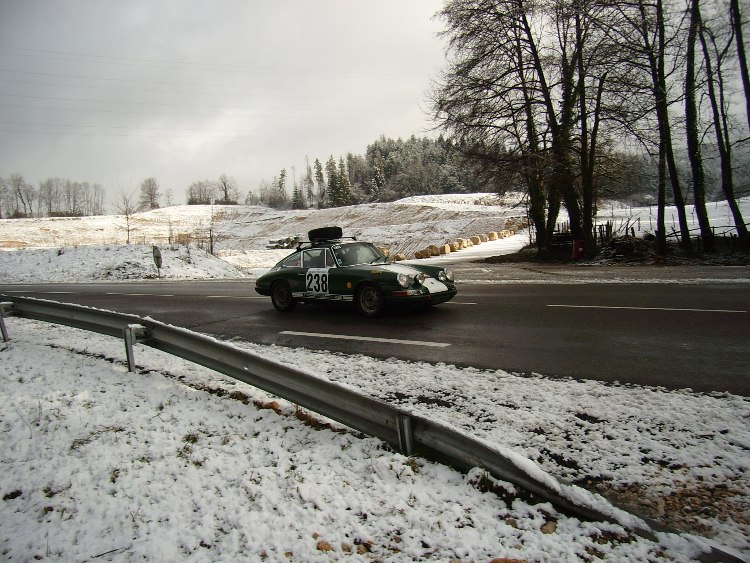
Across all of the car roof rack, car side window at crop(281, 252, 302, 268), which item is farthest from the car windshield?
car side window at crop(281, 252, 302, 268)

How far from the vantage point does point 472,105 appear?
1858cm

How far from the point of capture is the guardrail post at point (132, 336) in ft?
16.3

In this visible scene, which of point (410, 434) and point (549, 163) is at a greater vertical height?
point (549, 163)

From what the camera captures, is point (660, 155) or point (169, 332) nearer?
point (169, 332)

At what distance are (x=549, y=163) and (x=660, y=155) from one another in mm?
4153

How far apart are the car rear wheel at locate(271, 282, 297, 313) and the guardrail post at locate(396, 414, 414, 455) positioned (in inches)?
255

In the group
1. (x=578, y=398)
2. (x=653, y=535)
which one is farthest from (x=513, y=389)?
(x=653, y=535)

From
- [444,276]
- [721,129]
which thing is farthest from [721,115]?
[444,276]

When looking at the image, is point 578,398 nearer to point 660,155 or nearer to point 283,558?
point 283,558

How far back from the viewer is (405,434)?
2820 millimetres

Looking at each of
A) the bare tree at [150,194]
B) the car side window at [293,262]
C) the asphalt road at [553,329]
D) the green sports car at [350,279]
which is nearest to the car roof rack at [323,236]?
the green sports car at [350,279]

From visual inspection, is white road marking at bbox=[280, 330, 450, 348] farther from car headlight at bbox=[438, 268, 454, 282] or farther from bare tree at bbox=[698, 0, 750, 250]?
bare tree at bbox=[698, 0, 750, 250]

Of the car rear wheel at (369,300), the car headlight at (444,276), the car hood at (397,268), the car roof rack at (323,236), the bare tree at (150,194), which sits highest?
the bare tree at (150,194)

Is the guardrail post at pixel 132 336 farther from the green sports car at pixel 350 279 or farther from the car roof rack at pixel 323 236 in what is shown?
the car roof rack at pixel 323 236
